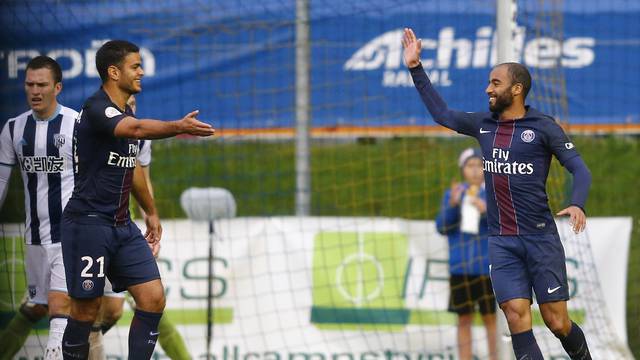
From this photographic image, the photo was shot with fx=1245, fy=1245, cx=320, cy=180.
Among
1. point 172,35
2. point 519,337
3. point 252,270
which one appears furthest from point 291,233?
point 519,337

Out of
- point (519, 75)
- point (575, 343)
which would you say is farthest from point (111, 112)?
point (575, 343)

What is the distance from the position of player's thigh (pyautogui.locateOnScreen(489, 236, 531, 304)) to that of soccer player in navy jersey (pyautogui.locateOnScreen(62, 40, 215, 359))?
2.12 m

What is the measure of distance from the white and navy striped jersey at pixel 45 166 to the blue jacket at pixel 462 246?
3398mm

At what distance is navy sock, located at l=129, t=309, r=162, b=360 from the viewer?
24.4ft

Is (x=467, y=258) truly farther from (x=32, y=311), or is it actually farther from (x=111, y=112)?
(x=111, y=112)

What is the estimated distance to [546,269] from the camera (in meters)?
7.85

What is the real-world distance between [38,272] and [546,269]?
343 cm

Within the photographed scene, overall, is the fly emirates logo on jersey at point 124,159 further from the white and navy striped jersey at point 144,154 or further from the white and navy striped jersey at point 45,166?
the white and navy striped jersey at point 144,154

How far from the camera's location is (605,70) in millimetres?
11266

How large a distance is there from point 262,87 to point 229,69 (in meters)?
0.33

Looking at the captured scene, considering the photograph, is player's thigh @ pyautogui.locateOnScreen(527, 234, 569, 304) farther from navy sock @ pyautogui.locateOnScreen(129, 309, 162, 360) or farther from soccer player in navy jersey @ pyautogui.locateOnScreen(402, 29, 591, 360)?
navy sock @ pyautogui.locateOnScreen(129, 309, 162, 360)

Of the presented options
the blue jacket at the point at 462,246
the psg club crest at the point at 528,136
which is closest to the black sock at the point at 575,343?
the psg club crest at the point at 528,136

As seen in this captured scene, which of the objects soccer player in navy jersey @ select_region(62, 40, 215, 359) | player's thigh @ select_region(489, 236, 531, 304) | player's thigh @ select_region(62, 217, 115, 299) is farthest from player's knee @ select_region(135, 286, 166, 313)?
player's thigh @ select_region(489, 236, 531, 304)

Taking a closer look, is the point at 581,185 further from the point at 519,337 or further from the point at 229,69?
the point at 229,69
